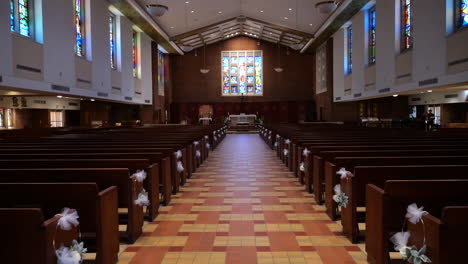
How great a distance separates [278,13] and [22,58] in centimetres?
1307

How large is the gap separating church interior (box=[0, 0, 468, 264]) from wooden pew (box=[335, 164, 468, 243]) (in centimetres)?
1

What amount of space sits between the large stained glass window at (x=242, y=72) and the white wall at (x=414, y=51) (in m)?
10.4

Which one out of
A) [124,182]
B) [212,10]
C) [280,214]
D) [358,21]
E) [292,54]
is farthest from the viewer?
[292,54]

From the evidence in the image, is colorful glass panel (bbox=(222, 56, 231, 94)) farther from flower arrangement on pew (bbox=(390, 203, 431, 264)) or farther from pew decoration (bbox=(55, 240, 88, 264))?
pew decoration (bbox=(55, 240, 88, 264))

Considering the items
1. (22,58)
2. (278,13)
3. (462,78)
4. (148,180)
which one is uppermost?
(278,13)

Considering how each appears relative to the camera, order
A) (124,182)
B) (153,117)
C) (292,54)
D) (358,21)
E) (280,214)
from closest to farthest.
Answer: (124,182) < (280,214) < (358,21) < (153,117) < (292,54)

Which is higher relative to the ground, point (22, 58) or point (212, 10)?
point (212, 10)

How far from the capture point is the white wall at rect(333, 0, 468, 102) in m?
10.2

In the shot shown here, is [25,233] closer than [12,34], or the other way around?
[25,233]

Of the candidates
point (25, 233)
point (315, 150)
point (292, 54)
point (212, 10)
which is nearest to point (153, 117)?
point (212, 10)

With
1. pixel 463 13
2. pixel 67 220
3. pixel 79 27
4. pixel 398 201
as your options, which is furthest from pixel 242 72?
pixel 67 220

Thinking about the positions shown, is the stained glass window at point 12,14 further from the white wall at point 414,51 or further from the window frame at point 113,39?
the white wall at point 414,51

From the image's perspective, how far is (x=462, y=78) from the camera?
383 inches

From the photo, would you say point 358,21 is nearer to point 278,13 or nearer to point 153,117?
point 278,13
